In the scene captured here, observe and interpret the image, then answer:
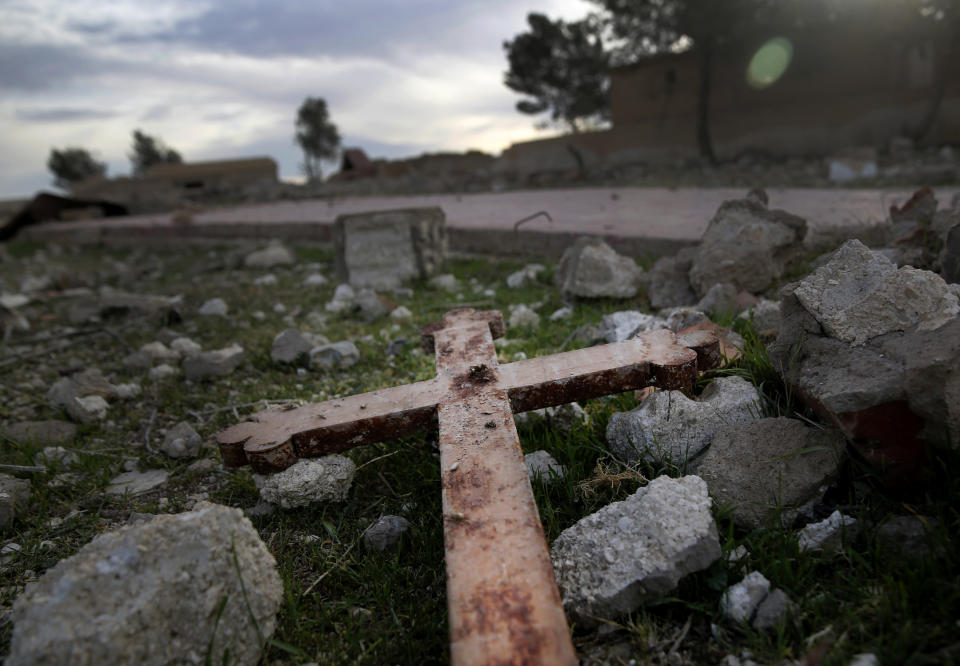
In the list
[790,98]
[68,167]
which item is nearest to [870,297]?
[790,98]

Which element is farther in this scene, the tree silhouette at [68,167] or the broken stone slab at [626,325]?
the tree silhouette at [68,167]

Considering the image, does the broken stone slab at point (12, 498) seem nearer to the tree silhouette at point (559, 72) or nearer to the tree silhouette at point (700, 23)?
the tree silhouette at point (700, 23)

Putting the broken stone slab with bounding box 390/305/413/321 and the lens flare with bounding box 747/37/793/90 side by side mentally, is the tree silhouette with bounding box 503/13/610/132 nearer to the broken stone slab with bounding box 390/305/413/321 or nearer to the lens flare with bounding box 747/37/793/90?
the lens flare with bounding box 747/37/793/90

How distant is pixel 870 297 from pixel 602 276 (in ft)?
5.09

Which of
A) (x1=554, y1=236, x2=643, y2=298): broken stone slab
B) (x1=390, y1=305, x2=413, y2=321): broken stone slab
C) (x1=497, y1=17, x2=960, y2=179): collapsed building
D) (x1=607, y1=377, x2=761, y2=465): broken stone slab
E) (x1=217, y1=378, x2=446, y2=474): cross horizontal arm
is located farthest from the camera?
(x1=497, y1=17, x2=960, y2=179): collapsed building

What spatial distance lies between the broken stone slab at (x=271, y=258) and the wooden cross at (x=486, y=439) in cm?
385

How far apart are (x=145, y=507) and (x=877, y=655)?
65.6 inches

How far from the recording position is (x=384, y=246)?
3961mm

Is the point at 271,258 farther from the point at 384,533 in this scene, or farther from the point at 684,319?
the point at 384,533

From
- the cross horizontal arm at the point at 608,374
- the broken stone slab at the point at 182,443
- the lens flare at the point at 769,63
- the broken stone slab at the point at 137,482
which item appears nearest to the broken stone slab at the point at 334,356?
the broken stone slab at the point at 182,443

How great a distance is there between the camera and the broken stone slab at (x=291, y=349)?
2.53 metres

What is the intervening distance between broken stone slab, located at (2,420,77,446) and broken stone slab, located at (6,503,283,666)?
120 cm

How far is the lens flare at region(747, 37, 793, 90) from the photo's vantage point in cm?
1464

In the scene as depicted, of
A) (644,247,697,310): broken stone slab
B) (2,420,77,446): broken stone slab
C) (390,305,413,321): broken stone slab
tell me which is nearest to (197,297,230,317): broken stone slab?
(390,305,413,321): broken stone slab
